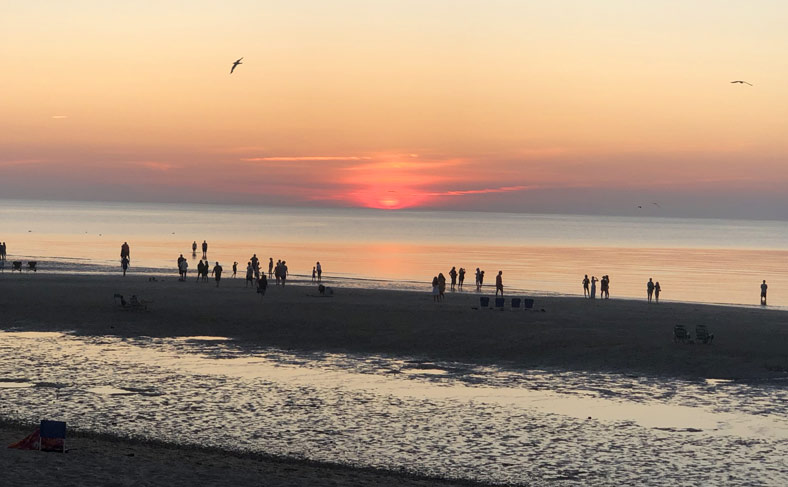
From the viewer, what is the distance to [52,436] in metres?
15.8

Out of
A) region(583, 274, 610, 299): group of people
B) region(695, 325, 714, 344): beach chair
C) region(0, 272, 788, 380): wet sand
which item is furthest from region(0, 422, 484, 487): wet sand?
region(583, 274, 610, 299): group of people

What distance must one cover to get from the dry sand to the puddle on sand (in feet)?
4.98

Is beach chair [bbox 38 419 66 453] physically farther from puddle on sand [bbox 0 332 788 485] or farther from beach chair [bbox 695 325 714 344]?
beach chair [bbox 695 325 714 344]

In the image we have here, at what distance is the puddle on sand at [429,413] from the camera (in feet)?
54.1

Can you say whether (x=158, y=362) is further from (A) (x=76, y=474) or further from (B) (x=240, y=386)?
(A) (x=76, y=474)

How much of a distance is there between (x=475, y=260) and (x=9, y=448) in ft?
309

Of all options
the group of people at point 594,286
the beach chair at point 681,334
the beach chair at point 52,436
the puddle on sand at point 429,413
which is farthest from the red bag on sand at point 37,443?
the group of people at point 594,286

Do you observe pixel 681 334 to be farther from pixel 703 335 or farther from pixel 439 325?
pixel 439 325

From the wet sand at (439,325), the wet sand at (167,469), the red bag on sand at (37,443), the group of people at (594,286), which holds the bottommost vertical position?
the wet sand at (167,469)

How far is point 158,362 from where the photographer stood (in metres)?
26.2

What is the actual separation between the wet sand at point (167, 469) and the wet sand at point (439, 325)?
42.2ft

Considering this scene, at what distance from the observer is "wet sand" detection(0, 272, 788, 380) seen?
1119 inches

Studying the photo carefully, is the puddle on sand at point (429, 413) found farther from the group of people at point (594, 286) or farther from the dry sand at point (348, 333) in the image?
the group of people at point (594, 286)

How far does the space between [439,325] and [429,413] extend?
14.6 m
